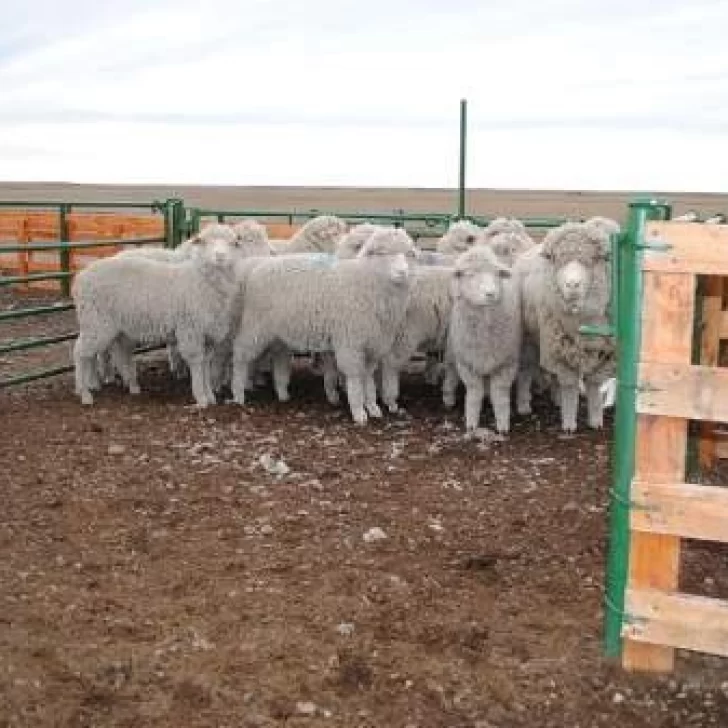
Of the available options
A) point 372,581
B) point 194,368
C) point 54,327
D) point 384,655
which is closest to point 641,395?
point 384,655

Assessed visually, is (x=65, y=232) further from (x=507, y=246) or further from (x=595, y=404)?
(x=595, y=404)

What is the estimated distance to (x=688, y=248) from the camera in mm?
3572

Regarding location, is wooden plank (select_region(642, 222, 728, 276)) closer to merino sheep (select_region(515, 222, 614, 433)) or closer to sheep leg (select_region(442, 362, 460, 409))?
merino sheep (select_region(515, 222, 614, 433))

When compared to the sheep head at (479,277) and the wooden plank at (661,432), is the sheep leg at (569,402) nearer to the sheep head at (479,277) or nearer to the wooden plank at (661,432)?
the sheep head at (479,277)

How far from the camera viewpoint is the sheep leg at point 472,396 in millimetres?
7754

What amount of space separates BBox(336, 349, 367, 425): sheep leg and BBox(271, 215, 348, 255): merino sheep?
1899mm

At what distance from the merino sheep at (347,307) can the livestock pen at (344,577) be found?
772mm

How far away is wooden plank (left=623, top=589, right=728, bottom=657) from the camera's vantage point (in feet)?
12.2

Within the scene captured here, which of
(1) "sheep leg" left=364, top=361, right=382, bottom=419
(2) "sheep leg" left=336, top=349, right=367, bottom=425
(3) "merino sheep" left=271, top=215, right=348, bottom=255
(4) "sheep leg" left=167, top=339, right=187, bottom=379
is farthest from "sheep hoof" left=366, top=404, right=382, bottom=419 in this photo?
(4) "sheep leg" left=167, top=339, right=187, bottom=379

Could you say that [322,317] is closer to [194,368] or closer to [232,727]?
[194,368]

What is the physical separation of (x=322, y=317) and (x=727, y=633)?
4923mm

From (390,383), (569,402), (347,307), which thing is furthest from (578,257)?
(390,383)

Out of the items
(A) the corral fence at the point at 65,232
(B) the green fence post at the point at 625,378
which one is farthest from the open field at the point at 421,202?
(B) the green fence post at the point at 625,378

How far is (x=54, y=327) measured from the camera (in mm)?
13344
